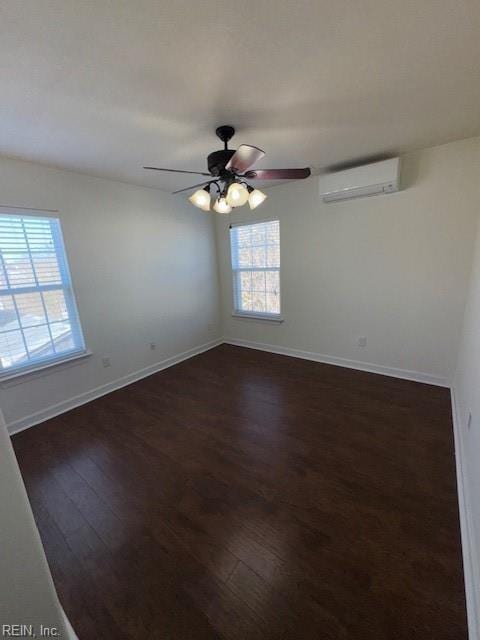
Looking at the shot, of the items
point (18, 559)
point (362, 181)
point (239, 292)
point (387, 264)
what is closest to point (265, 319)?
point (239, 292)

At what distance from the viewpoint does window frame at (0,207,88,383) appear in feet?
7.77

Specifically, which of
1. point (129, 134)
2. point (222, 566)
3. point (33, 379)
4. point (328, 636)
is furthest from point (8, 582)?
point (129, 134)

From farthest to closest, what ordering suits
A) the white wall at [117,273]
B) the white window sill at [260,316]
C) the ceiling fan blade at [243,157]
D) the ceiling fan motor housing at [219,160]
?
the white window sill at [260,316] → the white wall at [117,273] → the ceiling fan motor housing at [219,160] → the ceiling fan blade at [243,157]

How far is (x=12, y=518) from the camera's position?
0.77 m

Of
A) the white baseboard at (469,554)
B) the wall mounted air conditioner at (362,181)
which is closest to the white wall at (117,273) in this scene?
the wall mounted air conditioner at (362,181)

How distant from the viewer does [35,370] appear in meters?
2.53

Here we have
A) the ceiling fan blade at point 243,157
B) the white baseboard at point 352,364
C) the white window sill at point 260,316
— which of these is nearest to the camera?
the ceiling fan blade at point 243,157

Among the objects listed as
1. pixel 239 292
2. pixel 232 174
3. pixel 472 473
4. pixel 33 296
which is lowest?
pixel 472 473

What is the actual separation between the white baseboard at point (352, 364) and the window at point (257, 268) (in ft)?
1.73

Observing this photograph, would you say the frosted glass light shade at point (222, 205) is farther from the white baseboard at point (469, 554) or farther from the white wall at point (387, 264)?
the white baseboard at point (469, 554)

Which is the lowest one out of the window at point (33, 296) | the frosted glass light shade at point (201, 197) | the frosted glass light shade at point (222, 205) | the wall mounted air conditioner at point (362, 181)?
the window at point (33, 296)

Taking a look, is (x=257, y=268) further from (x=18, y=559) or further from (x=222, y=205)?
(x=18, y=559)

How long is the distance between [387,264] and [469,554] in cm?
251

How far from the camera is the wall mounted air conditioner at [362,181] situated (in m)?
2.56
